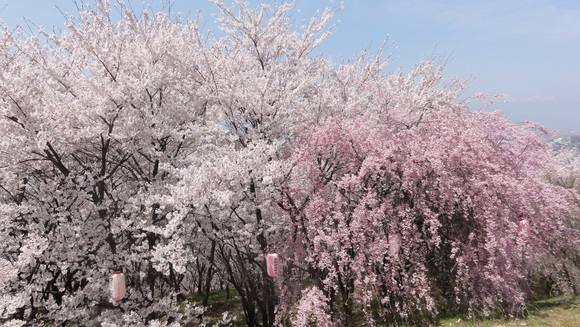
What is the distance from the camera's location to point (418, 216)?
9.84 m

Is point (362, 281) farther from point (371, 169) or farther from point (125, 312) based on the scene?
point (125, 312)

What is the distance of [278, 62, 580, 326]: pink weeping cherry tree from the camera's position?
8969 millimetres

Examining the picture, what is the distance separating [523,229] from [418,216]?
262 centimetres

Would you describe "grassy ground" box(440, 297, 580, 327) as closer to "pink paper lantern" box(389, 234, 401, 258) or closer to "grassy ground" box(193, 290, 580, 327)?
"grassy ground" box(193, 290, 580, 327)

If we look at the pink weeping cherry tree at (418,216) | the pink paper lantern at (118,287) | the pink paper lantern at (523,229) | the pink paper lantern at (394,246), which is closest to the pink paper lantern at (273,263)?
the pink weeping cherry tree at (418,216)

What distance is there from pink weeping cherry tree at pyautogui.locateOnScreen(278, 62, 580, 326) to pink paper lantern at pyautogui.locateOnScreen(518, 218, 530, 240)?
4 cm

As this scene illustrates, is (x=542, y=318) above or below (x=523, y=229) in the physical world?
below

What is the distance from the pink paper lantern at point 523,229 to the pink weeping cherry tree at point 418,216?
0.12 feet

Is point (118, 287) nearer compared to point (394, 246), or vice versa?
point (118, 287)

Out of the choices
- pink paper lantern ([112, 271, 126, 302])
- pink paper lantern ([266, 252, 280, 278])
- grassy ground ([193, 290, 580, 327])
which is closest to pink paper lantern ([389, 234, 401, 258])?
grassy ground ([193, 290, 580, 327])

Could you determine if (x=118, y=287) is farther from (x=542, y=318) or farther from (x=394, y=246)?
(x=542, y=318)

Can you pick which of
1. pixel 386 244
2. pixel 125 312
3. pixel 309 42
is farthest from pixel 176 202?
pixel 309 42

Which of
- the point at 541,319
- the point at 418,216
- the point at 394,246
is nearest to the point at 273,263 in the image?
the point at 394,246

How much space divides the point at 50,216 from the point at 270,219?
20.1 ft
